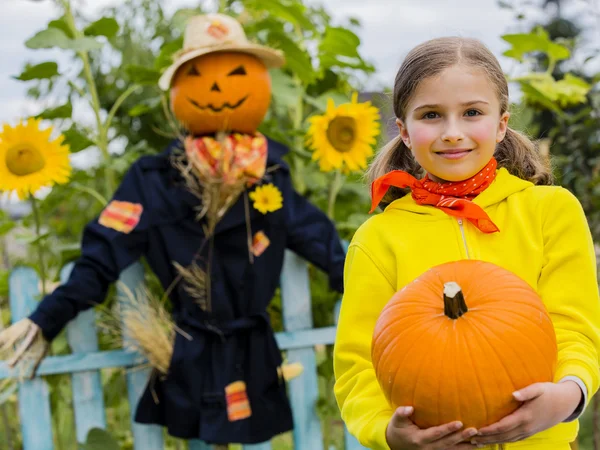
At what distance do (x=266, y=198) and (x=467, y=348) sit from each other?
1459mm

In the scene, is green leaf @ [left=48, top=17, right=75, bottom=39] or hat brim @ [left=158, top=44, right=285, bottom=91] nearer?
hat brim @ [left=158, top=44, right=285, bottom=91]

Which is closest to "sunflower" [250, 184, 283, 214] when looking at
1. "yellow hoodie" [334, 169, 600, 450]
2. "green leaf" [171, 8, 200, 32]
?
"green leaf" [171, 8, 200, 32]

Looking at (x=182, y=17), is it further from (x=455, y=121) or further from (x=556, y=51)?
(x=455, y=121)

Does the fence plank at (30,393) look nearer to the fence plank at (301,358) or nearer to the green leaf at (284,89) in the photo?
the fence plank at (301,358)

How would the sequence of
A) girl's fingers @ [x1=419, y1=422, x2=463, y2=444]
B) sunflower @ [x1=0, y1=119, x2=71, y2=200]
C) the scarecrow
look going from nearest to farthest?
girl's fingers @ [x1=419, y1=422, x2=463, y2=444]
sunflower @ [x1=0, y1=119, x2=71, y2=200]
the scarecrow

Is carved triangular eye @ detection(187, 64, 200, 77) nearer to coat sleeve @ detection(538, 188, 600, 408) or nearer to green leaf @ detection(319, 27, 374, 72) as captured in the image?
green leaf @ detection(319, 27, 374, 72)

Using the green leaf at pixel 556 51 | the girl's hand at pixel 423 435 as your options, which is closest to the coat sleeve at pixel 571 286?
the girl's hand at pixel 423 435

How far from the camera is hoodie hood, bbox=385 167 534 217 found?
4.46 ft

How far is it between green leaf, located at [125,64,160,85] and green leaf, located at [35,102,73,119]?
0.83 feet

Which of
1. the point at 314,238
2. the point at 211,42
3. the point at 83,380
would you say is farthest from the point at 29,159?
the point at 314,238

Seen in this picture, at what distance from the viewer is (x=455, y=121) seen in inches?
50.1

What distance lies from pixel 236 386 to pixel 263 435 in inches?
7.7

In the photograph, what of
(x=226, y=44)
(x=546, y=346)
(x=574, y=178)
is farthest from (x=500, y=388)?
(x=574, y=178)

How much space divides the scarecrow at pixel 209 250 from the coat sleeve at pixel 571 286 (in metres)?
1.26
